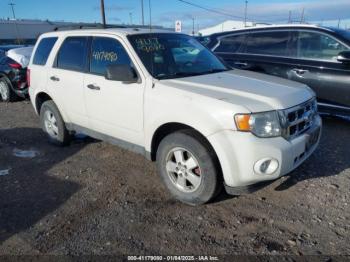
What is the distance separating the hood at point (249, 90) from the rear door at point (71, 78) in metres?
1.54

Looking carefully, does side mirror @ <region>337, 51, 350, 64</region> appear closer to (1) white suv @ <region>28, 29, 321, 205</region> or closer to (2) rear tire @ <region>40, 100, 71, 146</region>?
(1) white suv @ <region>28, 29, 321, 205</region>

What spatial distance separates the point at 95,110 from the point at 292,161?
2605 millimetres

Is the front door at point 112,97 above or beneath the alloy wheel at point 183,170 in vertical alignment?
above

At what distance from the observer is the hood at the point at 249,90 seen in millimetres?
3248

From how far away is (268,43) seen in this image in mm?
6871

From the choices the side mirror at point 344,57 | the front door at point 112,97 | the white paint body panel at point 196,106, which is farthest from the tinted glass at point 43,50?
the side mirror at point 344,57

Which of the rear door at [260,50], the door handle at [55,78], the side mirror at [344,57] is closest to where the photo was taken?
the door handle at [55,78]

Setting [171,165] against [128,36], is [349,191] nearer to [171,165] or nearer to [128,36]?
[171,165]

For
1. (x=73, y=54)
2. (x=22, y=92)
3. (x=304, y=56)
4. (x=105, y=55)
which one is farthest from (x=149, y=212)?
(x=22, y=92)

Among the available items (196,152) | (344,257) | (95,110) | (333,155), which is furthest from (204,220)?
(333,155)

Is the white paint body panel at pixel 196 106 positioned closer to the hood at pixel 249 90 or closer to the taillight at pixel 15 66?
the hood at pixel 249 90

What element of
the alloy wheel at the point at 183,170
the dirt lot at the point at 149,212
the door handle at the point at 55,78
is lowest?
the dirt lot at the point at 149,212

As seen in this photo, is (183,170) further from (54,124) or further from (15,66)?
(15,66)

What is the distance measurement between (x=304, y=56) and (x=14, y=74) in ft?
24.0
